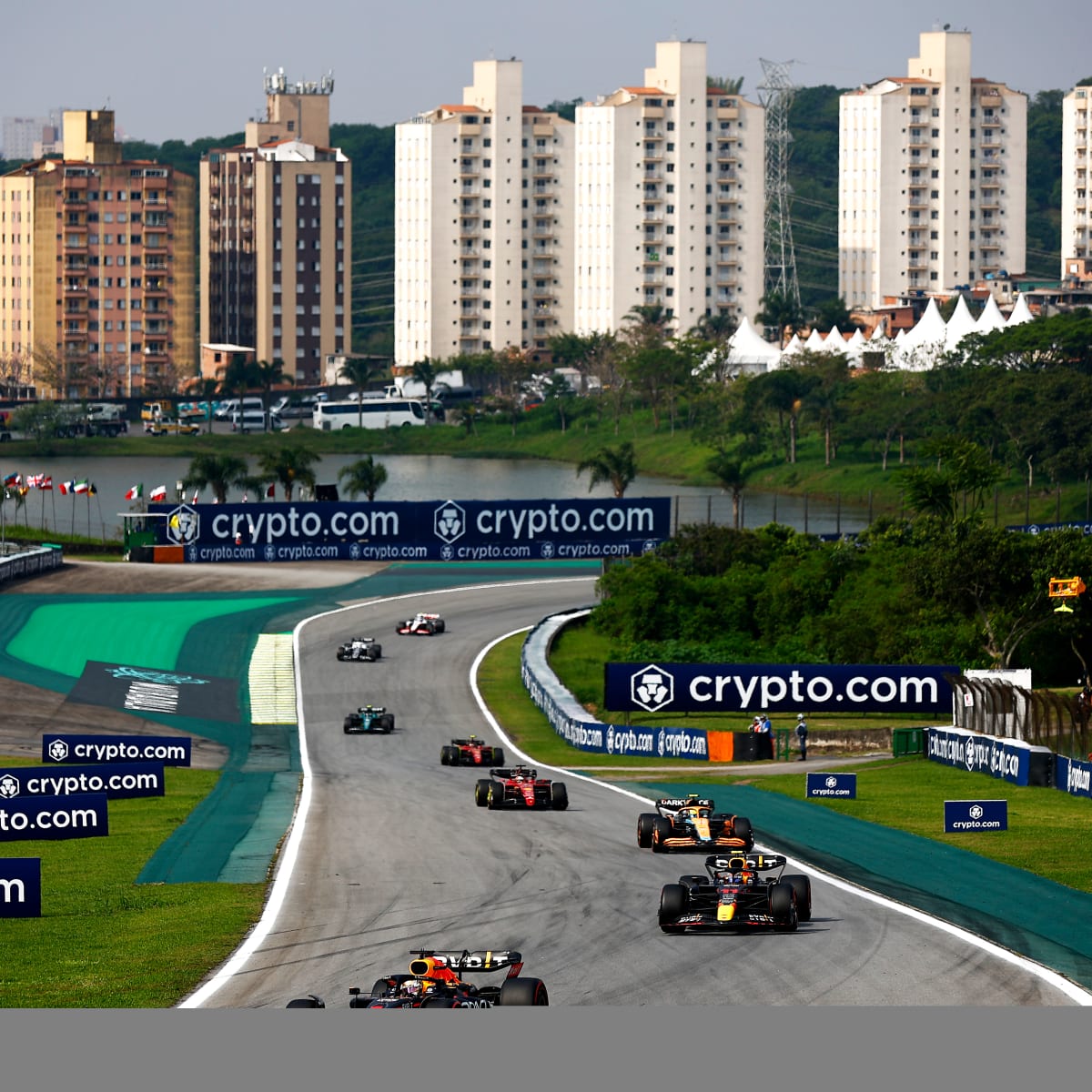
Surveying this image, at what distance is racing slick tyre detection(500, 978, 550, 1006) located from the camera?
83.6ft

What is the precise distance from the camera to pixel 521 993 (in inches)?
1006

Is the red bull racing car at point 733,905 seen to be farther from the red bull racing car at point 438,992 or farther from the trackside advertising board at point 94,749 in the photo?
the trackside advertising board at point 94,749

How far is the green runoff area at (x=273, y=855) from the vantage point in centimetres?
2991

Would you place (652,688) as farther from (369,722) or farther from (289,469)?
(289,469)

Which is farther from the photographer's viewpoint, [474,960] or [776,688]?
[776,688]

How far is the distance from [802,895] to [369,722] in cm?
4211

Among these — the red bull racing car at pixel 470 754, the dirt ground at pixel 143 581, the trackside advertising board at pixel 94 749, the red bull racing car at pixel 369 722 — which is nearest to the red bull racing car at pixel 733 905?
the trackside advertising board at pixel 94 749

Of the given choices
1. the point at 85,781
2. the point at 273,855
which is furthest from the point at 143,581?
the point at 273,855

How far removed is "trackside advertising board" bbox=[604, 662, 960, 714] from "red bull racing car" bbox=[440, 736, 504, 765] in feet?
32.6

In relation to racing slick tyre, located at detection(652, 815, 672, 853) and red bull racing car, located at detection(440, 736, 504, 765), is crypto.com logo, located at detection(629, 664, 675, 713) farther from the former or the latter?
racing slick tyre, located at detection(652, 815, 672, 853)

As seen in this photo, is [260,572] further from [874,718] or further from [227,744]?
[874,718]

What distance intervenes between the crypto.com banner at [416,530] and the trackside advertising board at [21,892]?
87.2 meters

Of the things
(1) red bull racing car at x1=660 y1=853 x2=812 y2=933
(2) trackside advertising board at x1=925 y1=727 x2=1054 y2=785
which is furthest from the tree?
(1) red bull racing car at x1=660 y1=853 x2=812 y2=933

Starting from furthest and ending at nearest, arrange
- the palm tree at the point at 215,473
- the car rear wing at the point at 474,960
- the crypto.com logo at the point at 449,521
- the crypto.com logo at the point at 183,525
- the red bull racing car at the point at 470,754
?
the palm tree at the point at 215,473 → the crypto.com logo at the point at 449,521 → the crypto.com logo at the point at 183,525 → the red bull racing car at the point at 470,754 → the car rear wing at the point at 474,960
